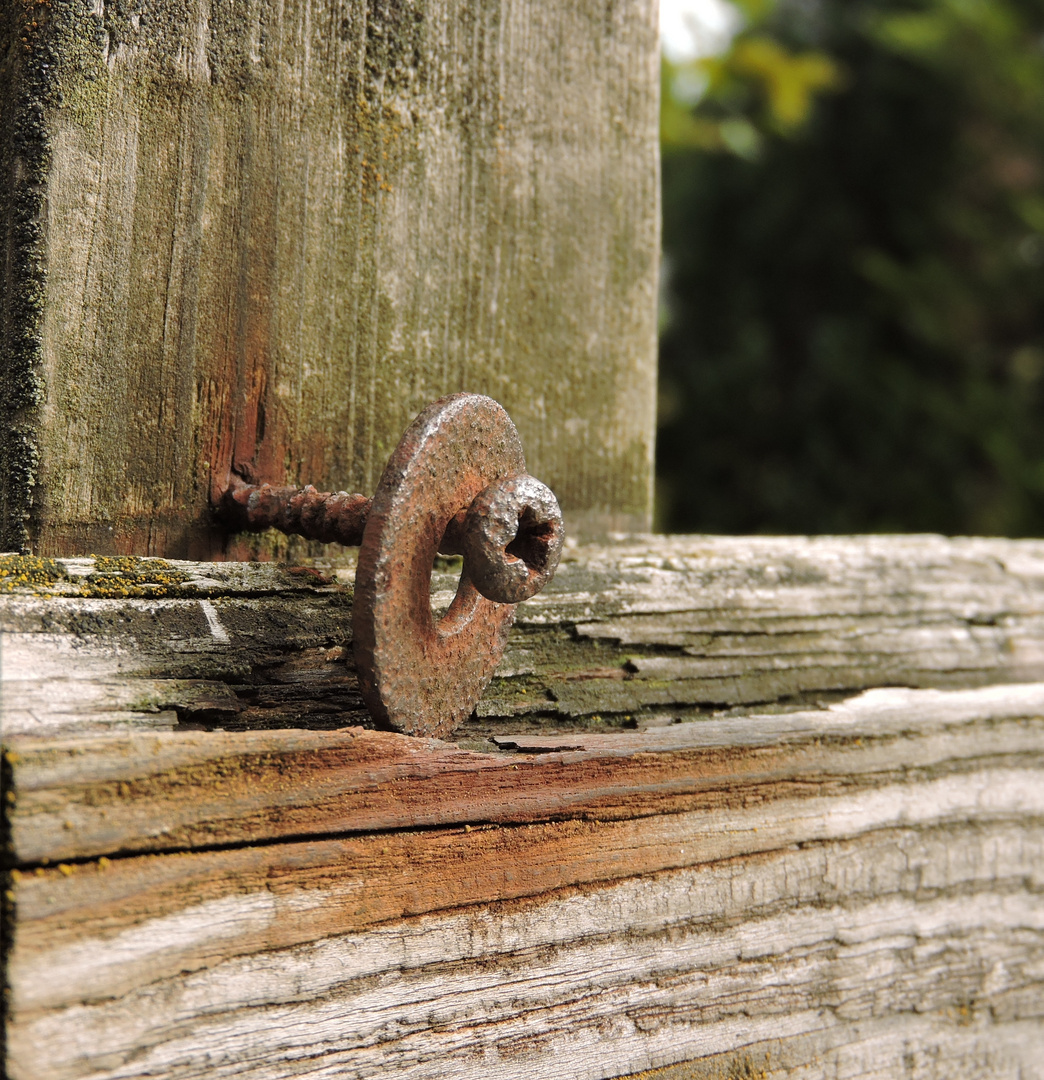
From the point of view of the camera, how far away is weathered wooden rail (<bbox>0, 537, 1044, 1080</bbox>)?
2.51 ft

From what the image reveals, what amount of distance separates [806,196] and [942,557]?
6710mm

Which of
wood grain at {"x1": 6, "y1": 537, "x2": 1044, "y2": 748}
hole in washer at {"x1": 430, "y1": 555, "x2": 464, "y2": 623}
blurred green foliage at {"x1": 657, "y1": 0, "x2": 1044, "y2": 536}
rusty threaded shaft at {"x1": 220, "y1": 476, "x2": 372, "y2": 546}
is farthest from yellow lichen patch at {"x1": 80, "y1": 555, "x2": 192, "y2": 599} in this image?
blurred green foliage at {"x1": 657, "y1": 0, "x2": 1044, "y2": 536}

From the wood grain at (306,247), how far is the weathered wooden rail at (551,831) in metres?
0.15

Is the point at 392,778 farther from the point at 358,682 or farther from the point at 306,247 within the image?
the point at 306,247

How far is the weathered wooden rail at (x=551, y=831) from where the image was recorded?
766mm

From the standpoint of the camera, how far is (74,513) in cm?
97

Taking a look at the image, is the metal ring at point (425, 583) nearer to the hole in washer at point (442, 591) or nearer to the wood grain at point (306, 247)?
the hole in washer at point (442, 591)

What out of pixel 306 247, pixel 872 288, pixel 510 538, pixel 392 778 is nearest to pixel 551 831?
pixel 392 778

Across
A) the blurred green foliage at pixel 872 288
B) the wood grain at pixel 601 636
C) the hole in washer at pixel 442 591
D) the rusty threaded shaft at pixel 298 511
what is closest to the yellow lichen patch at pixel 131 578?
the wood grain at pixel 601 636

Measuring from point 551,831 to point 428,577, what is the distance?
0.95 feet

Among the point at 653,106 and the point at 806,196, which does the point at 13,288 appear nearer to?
the point at 653,106

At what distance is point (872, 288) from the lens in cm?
716

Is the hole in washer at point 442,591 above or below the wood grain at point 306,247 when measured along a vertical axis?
below

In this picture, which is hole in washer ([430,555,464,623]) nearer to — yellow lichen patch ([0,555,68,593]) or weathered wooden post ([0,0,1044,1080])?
weathered wooden post ([0,0,1044,1080])
